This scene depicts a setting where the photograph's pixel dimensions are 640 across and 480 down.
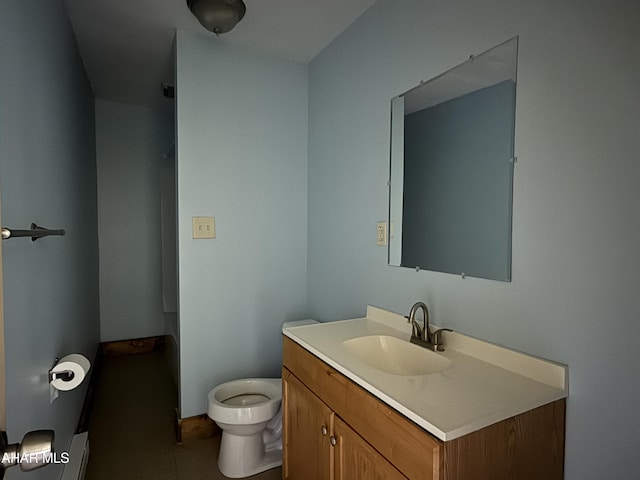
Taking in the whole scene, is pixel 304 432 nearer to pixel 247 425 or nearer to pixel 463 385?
pixel 247 425

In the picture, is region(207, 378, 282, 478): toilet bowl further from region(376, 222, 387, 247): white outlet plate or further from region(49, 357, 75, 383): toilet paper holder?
region(376, 222, 387, 247): white outlet plate

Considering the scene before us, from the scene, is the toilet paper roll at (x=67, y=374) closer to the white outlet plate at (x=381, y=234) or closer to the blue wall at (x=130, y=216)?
the white outlet plate at (x=381, y=234)

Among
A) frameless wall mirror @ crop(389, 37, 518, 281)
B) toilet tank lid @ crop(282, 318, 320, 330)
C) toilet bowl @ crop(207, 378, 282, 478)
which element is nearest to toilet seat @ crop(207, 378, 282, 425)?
toilet bowl @ crop(207, 378, 282, 478)

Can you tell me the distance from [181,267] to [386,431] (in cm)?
157

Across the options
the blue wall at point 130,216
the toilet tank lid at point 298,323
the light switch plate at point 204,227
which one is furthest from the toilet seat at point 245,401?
the blue wall at point 130,216

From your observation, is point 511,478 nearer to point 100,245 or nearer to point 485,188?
point 485,188

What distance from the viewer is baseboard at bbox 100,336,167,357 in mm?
3561

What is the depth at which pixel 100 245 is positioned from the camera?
3.48 meters

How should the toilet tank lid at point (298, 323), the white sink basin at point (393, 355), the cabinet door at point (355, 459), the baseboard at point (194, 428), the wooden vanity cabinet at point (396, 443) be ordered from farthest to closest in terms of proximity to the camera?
1. the toilet tank lid at point (298, 323)
2. the baseboard at point (194, 428)
3. the white sink basin at point (393, 355)
4. the cabinet door at point (355, 459)
5. the wooden vanity cabinet at point (396, 443)

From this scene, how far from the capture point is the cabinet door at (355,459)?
3.34 feet

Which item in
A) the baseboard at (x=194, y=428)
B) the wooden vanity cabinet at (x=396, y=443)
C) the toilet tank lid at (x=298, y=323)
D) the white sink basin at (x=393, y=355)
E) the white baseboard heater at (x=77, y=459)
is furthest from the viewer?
the toilet tank lid at (x=298, y=323)

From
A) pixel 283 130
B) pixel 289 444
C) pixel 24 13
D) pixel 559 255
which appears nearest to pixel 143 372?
pixel 289 444

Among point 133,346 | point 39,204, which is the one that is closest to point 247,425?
point 39,204

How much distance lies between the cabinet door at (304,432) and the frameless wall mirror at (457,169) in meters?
0.71
